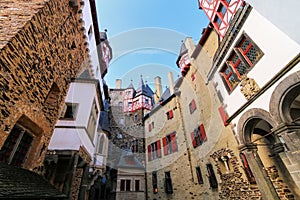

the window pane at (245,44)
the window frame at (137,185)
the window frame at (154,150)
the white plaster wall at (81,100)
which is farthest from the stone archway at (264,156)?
the window frame at (137,185)

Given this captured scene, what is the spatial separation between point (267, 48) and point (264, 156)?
4.43 metres

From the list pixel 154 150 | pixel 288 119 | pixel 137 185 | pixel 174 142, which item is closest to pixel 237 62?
pixel 288 119

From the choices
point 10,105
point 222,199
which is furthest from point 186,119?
point 10,105

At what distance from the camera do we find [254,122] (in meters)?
5.66

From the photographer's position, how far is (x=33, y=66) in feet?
11.7

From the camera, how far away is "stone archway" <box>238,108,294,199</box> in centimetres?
504

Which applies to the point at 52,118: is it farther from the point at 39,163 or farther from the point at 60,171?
the point at 60,171

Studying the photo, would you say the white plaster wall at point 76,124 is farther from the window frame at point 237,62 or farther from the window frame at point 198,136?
the window frame at point 198,136

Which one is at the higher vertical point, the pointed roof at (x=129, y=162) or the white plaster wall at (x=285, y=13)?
the pointed roof at (x=129, y=162)

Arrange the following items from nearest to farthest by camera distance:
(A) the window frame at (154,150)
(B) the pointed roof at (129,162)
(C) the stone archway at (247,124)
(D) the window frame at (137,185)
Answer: (C) the stone archway at (247,124), (D) the window frame at (137,185), (A) the window frame at (154,150), (B) the pointed roof at (129,162)

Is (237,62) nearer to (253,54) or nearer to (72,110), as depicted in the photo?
(253,54)

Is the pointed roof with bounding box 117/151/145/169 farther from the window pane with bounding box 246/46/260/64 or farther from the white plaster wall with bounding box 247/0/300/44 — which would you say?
the white plaster wall with bounding box 247/0/300/44

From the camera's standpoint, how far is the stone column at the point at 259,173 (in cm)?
497

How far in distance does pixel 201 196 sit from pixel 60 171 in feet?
26.5
